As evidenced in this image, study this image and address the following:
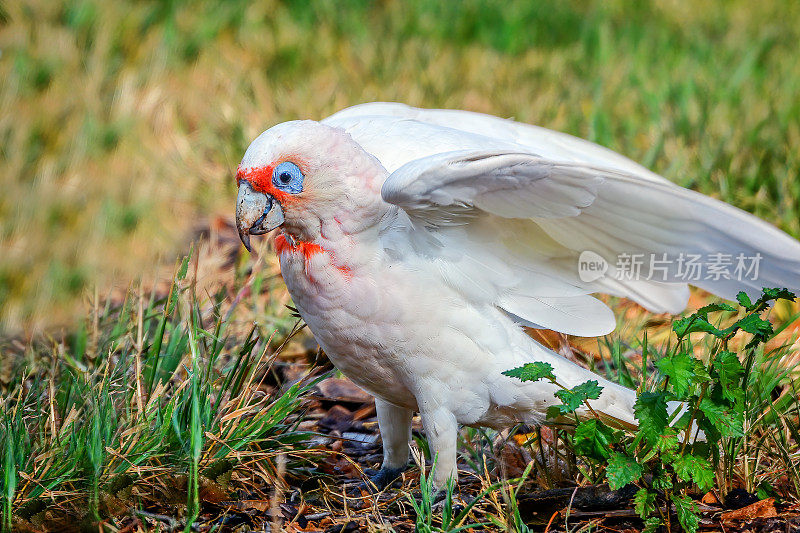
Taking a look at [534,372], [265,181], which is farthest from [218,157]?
[534,372]

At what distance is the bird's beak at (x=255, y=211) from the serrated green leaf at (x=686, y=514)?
3.87ft

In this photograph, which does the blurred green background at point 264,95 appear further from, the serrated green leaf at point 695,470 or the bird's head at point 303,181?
the serrated green leaf at point 695,470

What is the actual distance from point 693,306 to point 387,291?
188 cm

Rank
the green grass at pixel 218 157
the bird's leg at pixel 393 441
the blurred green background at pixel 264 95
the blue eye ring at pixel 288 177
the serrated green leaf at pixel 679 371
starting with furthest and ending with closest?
1. the blurred green background at pixel 264 95
2. the bird's leg at pixel 393 441
3. the green grass at pixel 218 157
4. the blue eye ring at pixel 288 177
5. the serrated green leaf at pixel 679 371

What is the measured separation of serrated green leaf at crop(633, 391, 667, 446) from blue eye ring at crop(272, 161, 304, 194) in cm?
97

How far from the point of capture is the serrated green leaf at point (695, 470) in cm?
202

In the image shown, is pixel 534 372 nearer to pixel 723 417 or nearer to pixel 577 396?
pixel 577 396

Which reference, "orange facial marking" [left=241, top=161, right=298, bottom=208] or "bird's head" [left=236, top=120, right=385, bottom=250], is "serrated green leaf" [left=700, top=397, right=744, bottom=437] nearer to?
"bird's head" [left=236, top=120, right=385, bottom=250]

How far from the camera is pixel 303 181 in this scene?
220 cm

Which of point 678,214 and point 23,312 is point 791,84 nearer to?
point 678,214

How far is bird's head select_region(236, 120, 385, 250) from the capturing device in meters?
2.19

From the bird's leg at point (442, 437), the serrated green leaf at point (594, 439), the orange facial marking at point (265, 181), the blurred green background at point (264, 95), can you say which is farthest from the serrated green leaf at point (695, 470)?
the blurred green background at point (264, 95)

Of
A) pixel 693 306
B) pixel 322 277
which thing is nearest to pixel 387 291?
pixel 322 277

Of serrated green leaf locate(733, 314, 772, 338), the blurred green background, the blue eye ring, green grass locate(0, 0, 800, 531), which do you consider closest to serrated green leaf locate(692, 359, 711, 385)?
serrated green leaf locate(733, 314, 772, 338)
